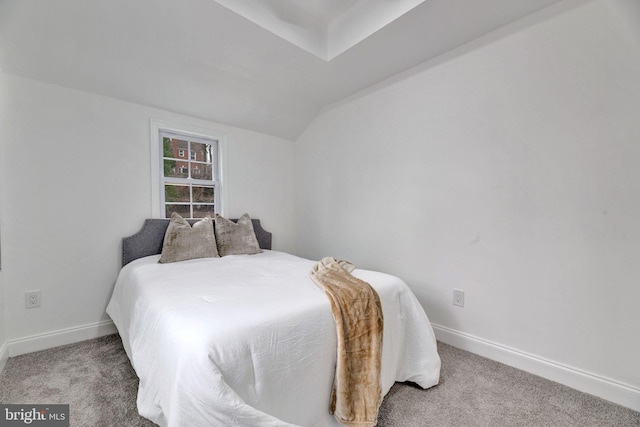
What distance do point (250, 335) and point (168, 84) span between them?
95.8 inches

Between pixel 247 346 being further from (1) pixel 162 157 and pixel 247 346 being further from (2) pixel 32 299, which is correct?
(1) pixel 162 157

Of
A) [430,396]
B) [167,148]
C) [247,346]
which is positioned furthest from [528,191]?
[167,148]

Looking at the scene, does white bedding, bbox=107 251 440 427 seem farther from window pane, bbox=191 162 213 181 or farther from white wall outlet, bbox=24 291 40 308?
window pane, bbox=191 162 213 181

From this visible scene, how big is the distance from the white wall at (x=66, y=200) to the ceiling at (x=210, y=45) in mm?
193

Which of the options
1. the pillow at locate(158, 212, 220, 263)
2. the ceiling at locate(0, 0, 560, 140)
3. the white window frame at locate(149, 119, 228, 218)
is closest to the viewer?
the ceiling at locate(0, 0, 560, 140)

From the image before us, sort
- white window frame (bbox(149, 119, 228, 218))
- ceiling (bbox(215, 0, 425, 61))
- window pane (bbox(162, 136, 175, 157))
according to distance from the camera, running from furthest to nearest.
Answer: window pane (bbox(162, 136, 175, 157)), white window frame (bbox(149, 119, 228, 218)), ceiling (bbox(215, 0, 425, 61))

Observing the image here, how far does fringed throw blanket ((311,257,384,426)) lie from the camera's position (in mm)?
1250

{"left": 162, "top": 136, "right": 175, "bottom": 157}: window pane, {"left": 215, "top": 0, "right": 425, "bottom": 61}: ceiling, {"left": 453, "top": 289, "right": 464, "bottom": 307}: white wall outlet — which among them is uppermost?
{"left": 215, "top": 0, "right": 425, "bottom": 61}: ceiling

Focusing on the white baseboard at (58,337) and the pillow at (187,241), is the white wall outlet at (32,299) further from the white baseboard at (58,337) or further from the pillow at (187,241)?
the pillow at (187,241)

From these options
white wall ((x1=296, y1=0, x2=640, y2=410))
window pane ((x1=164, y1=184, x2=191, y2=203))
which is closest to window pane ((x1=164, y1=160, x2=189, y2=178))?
window pane ((x1=164, y1=184, x2=191, y2=203))

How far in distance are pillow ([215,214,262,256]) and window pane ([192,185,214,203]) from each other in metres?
0.42

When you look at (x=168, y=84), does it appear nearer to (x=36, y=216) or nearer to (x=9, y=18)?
(x=9, y=18)

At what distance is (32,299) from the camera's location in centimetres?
208

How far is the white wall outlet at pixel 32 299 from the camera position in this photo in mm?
2061
